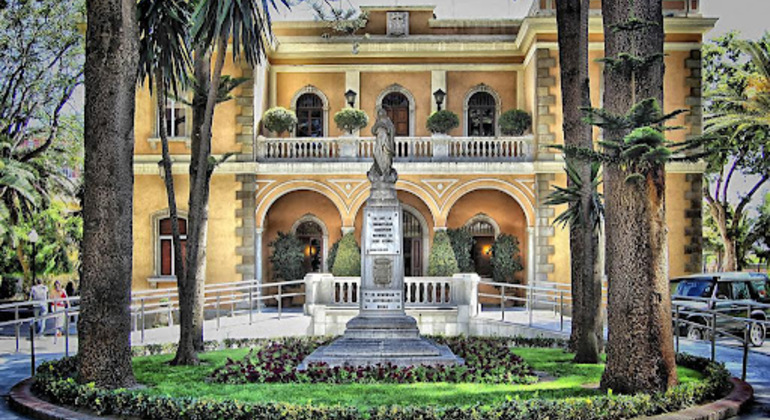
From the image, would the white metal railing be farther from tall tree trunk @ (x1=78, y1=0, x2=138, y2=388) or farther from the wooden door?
tall tree trunk @ (x1=78, y1=0, x2=138, y2=388)

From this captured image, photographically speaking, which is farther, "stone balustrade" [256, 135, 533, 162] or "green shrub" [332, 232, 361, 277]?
"stone balustrade" [256, 135, 533, 162]

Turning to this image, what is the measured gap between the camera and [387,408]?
8.25 meters

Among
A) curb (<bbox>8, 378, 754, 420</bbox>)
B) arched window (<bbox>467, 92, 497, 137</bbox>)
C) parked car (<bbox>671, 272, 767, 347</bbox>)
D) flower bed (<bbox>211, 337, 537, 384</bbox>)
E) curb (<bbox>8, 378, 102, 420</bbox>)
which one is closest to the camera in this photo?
curb (<bbox>8, 378, 754, 420</bbox>)

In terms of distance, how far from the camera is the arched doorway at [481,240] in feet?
89.7

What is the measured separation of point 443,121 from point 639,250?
1712 centimetres

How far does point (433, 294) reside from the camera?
21188mm

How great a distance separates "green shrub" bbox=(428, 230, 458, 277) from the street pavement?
168 centimetres

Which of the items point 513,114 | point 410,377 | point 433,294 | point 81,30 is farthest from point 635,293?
point 81,30

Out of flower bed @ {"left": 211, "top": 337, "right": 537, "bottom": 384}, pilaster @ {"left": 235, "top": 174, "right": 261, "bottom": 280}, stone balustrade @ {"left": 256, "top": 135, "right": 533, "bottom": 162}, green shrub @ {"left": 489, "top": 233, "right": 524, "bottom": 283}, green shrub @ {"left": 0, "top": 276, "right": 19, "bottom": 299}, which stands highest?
stone balustrade @ {"left": 256, "top": 135, "right": 533, "bottom": 162}

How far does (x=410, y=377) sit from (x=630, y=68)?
4.91m

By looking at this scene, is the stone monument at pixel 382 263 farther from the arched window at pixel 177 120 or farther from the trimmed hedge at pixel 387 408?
the arched window at pixel 177 120

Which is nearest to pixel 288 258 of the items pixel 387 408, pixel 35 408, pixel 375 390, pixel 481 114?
pixel 481 114

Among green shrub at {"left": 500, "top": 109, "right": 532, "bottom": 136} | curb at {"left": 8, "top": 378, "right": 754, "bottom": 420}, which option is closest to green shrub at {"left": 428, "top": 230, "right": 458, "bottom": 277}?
green shrub at {"left": 500, "top": 109, "right": 532, "bottom": 136}

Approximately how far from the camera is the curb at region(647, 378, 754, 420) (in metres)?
8.41
